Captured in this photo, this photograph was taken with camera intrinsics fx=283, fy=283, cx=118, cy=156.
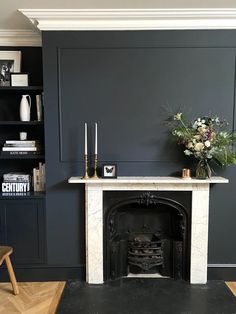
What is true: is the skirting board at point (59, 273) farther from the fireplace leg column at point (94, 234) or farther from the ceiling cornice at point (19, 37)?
the ceiling cornice at point (19, 37)

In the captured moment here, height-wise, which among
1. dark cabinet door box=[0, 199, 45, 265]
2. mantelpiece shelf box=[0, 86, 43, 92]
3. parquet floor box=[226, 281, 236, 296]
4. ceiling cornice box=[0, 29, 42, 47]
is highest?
ceiling cornice box=[0, 29, 42, 47]

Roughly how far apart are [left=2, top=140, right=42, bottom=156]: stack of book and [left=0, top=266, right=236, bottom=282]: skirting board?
3.86 ft

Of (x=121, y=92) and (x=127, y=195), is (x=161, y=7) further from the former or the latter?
(x=127, y=195)

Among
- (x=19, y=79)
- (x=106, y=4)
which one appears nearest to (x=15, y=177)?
(x=19, y=79)

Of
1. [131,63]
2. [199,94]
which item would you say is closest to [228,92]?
[199,94]

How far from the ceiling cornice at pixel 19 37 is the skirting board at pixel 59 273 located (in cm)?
236

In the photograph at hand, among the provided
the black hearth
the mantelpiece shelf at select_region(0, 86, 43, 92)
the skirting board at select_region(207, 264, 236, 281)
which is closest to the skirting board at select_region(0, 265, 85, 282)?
the black hearth

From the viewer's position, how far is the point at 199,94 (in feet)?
9.09

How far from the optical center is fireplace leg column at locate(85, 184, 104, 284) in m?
2.75

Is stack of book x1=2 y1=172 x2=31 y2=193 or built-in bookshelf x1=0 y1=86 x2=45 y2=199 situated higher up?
built-in bookshelf x1=0 y1=86 x2=45 y2=199

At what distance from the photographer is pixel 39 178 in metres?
2.98

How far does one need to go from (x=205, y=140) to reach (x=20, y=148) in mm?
1824

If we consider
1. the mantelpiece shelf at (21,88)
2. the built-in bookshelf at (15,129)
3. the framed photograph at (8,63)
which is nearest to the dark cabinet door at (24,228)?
the built-in bookshelf at (15,129)

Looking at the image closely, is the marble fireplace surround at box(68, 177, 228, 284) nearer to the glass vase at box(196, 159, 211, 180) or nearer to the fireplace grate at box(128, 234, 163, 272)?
the glass vase at box(196, 159, 211, 180)
